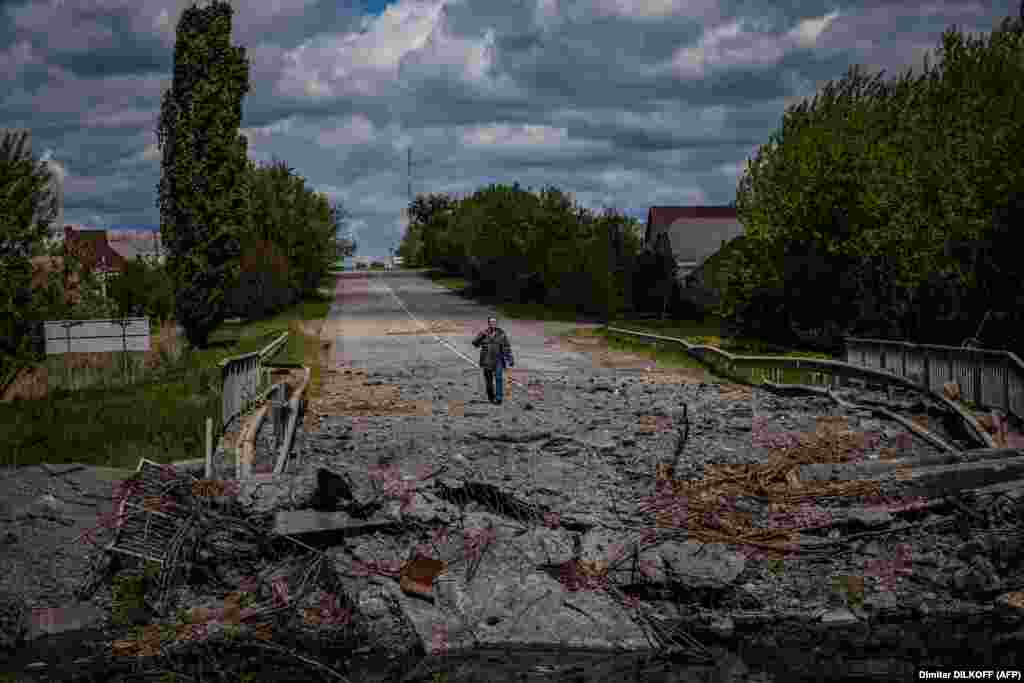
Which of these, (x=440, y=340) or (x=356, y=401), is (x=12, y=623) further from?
(x=440, y=340)

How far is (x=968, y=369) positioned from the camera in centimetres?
1923

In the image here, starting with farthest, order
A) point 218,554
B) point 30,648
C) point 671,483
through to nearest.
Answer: point 671,483, point 218,554, point 30,648

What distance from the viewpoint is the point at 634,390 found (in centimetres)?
2330

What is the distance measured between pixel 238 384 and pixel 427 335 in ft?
87.7

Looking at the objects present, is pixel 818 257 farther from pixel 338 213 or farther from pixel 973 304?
pixel 338 213

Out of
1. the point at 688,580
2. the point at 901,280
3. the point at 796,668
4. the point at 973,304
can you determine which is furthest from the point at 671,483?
the point at 901,280

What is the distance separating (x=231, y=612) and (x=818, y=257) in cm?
3360

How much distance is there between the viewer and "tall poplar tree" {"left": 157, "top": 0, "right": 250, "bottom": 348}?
35.4 metres

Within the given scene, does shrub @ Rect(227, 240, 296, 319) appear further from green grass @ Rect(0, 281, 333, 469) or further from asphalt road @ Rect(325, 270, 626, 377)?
green grass @ Rect(0, 281, 333, 469)

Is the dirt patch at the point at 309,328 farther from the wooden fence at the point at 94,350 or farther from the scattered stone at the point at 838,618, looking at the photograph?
the scattered stone at the point at 838,618

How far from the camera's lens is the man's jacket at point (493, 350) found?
67.2 feet

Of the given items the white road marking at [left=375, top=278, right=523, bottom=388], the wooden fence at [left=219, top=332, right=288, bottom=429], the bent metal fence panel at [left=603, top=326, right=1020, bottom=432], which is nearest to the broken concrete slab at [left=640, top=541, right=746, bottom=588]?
the bent metal fence panel at [left=603, top=326, right=1020, bottom=432]

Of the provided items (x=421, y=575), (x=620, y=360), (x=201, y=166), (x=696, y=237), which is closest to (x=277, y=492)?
(x=421, y=575)

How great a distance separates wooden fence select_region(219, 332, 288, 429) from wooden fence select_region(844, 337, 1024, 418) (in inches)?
475
